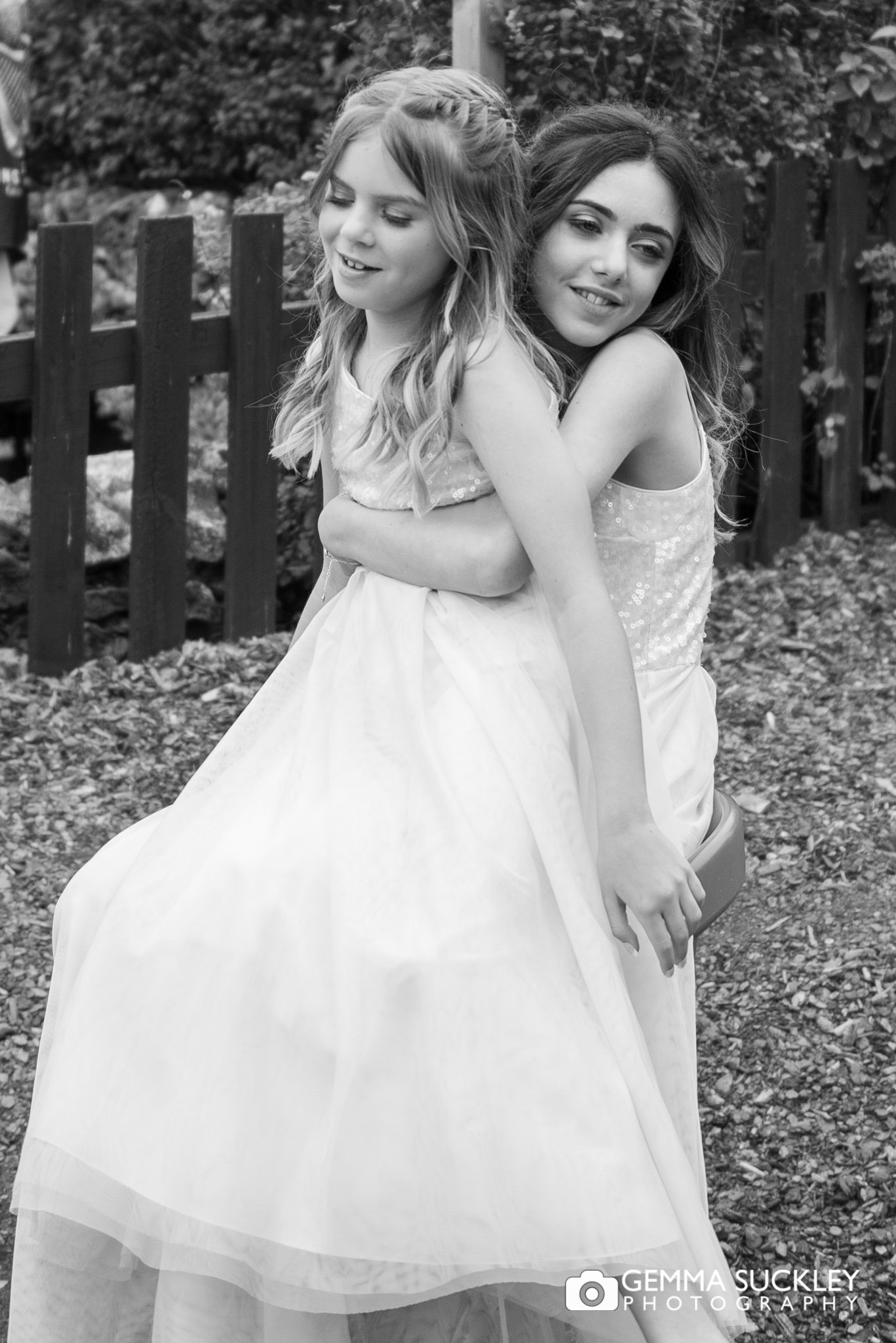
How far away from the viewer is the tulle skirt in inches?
59.8

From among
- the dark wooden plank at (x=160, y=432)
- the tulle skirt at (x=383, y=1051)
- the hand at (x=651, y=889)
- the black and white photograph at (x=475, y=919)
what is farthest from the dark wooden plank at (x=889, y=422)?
the hand at (x=651, y=889)

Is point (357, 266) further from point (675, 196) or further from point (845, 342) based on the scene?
point (845, 342)

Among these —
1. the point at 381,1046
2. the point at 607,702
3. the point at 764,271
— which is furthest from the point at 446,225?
the point at 764,271

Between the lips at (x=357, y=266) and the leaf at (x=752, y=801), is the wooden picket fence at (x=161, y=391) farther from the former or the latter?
the lips at (x=357, y=266)

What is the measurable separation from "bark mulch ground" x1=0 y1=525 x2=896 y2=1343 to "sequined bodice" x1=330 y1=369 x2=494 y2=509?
1243mm

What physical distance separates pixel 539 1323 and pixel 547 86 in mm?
4069

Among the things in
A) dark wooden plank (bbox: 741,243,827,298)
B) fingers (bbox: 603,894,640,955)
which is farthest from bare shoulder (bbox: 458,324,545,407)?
dark wooden plank (bbox: 741,243,827,298)

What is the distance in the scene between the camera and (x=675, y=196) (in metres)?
1.99

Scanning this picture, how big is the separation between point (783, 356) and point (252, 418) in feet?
6.63

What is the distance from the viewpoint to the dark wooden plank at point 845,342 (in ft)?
18.1

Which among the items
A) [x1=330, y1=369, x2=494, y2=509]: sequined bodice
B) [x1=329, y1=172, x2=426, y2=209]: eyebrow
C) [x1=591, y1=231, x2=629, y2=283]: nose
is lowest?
[x1=330, y1=369, x2=494, y2=509]: sequined bodice

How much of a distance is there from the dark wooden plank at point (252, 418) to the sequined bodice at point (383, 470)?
91.8 inches

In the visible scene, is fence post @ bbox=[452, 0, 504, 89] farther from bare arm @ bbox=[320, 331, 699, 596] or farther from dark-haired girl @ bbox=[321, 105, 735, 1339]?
bare arm @ bbox=[320, 331, 699, 596]

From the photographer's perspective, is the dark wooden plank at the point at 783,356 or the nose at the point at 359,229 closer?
the nose at the point at 359,229
